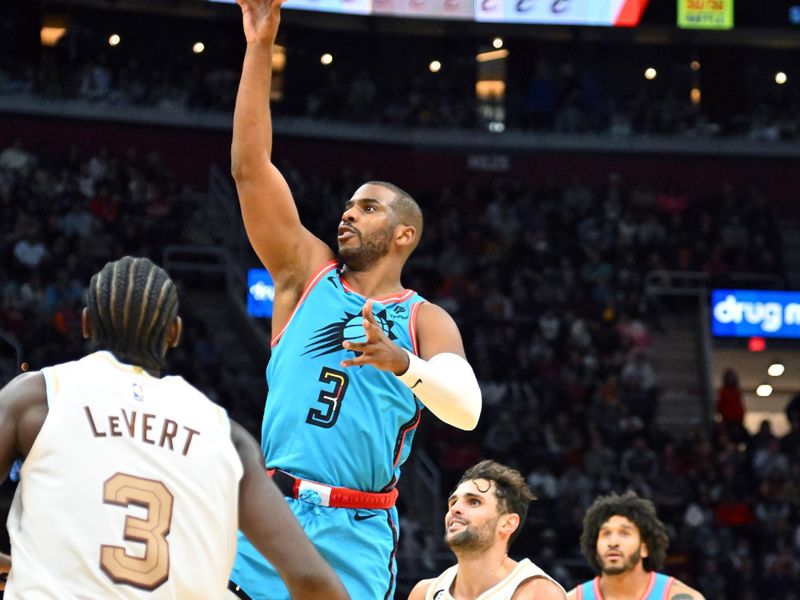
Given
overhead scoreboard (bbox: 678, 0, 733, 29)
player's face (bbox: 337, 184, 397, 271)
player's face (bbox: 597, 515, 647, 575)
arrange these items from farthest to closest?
overhead scoreboard (bbox: 678, 0, 733, 29), player's face (bbox: 597, 515, 647, 575), player's face (bbox: 337, 184, 397, 271)

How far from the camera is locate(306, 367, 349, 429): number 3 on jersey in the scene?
16.4 feet

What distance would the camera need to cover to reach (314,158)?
86.4 feet

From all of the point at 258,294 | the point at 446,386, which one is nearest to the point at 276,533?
the point at 446,386

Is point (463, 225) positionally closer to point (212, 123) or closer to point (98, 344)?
point (212, 123)

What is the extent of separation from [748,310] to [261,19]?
790 inches

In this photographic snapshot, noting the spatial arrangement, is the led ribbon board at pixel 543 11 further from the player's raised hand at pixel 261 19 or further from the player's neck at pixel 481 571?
the player's raised hand at pixel 261 19

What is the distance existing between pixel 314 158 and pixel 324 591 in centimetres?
2294

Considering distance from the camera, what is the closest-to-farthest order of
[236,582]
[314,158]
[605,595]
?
[236,582] < [605,595] < [314,158]

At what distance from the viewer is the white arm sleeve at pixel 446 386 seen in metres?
4.71

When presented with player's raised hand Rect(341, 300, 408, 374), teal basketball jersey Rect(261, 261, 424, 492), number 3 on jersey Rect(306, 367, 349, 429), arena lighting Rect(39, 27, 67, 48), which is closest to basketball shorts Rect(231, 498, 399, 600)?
teal basketball jersey Rect(261, 261, 424, 492)

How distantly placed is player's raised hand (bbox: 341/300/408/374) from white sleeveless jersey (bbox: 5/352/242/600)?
0.95m

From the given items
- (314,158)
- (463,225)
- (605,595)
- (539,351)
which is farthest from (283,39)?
(605,595)

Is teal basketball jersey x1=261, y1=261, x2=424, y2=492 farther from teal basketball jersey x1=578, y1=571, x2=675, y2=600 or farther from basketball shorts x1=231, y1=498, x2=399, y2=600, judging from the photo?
teal basketball jersey x1=578, y1=571, x2=675, y2=600

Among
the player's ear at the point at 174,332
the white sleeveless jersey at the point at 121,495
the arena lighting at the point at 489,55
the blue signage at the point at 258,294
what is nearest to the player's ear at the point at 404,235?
the player's ear at the point at 174,332
